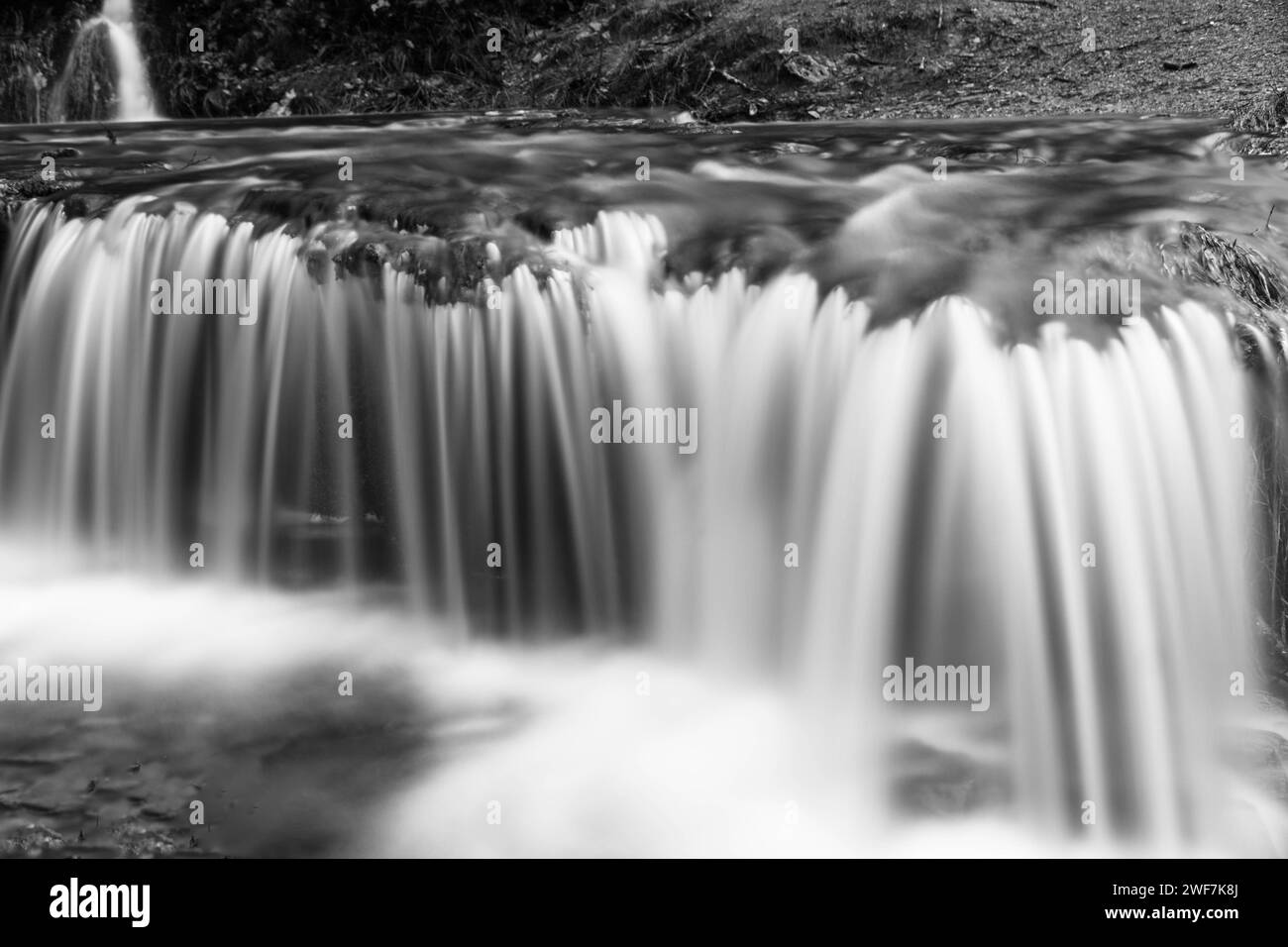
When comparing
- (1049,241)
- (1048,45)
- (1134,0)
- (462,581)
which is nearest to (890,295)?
(1049,241)

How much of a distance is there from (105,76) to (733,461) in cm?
952

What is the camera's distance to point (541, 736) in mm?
5668

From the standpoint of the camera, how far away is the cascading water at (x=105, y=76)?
1278 centimetres

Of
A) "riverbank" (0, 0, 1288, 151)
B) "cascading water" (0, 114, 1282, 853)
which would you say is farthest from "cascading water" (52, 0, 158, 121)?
"cascading water" (0, 114, 1282, 853)

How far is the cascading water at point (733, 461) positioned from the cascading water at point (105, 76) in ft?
19.4

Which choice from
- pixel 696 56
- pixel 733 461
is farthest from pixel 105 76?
pixel 733 461

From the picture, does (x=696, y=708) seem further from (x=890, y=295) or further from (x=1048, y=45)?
(x=1048, y=45)

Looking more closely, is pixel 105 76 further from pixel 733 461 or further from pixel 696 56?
pixel 733 461

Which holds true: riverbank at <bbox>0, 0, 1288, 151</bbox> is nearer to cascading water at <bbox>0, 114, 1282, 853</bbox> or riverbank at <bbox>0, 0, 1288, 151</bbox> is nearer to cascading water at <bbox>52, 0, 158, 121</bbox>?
cascading water at <bbox>52, 0, 158, 121</bbox>

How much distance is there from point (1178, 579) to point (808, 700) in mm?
1642

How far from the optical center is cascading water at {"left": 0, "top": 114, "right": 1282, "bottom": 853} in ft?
17.8

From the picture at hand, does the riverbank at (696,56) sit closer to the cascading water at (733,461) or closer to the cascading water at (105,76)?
the cascading water at (105,76)

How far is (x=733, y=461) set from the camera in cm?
635

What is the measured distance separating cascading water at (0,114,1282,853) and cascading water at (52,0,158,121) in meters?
5.90
